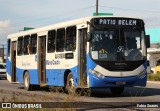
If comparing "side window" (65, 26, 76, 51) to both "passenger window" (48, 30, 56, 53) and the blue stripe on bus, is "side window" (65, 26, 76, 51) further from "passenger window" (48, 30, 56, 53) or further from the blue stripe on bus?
"passenger window" (48, 30, 56, 53)

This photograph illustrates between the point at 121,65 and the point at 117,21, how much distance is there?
1.80 metres

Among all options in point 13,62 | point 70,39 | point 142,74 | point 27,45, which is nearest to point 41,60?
point 27,45

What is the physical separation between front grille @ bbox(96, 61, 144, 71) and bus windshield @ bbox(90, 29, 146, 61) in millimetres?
161

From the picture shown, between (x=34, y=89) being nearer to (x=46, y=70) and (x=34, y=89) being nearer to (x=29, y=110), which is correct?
(x=46, y=70)

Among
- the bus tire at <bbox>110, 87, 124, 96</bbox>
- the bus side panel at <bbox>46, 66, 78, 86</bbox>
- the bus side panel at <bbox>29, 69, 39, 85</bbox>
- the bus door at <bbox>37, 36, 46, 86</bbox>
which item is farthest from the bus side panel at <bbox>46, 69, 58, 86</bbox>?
the bus tire at <bbox>110, 87, 124, 96</bbox>

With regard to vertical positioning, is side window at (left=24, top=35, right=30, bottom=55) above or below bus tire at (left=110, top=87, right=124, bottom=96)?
above

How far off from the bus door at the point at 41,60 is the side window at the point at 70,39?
3.03 metres

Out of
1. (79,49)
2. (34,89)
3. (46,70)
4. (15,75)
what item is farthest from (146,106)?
(15,75)

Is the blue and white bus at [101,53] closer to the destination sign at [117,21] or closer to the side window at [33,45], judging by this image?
the destination sign at [117,21]

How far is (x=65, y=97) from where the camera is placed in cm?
1082

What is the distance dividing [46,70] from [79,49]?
401 cm

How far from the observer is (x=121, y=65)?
17.6 meters

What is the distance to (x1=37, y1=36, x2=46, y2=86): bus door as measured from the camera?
2208 centimetres

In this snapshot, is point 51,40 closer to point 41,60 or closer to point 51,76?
point 51,76
